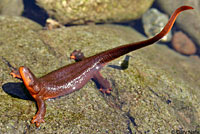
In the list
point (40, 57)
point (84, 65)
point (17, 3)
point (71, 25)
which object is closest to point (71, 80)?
point (84, 65)

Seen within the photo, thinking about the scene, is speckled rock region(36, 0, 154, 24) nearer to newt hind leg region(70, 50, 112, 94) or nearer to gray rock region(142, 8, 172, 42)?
gray rock region(142, 8, 172, 42)

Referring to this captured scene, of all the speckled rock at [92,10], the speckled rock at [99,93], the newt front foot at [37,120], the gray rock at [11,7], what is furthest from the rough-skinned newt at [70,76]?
the gray rock at [11,7]

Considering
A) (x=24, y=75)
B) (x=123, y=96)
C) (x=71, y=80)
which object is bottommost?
(x=123, y=96)

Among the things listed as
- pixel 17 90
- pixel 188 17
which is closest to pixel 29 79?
pixel 17 90

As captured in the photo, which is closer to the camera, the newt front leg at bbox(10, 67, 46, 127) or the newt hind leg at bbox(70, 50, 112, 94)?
the newt front leg at bbox(10, 67, 46, 127)

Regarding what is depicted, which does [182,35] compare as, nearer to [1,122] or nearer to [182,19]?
[182,19]

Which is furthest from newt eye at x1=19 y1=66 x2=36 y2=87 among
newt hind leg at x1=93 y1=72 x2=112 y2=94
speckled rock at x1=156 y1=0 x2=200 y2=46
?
speckled rock at x1=156 y1=0 x2=200 y2=46

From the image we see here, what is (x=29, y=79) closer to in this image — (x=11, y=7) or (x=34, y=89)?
(x=34, y=89)
